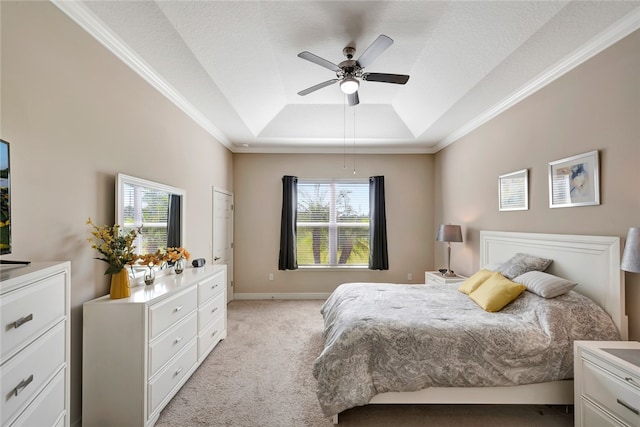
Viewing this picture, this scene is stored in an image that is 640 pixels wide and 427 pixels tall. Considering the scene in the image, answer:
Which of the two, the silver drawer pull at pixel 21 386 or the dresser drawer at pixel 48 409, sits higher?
the silver drawer pull at pixel 21 386

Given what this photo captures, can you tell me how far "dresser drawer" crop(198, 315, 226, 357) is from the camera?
2.77 m

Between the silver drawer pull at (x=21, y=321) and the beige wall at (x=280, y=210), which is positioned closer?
the silver drawer pull at (x=21, y=321)

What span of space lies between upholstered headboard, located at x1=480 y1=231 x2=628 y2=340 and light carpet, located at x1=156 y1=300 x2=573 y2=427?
0.86 m

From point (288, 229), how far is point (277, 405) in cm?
313

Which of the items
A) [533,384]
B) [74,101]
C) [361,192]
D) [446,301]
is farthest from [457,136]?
[74,101]

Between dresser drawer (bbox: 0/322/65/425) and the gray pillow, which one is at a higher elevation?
the gray pillow

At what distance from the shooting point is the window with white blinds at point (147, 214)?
91.9 inches

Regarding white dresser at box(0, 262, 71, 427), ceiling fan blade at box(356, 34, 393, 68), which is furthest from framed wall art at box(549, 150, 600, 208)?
white dresser at box(0, 262, 71, 427)

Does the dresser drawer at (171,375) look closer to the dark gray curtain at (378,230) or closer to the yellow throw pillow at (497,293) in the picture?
the yellow throw pillow at (497,293)

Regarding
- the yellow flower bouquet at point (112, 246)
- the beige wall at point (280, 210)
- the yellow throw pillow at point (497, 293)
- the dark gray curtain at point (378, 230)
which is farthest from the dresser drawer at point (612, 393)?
the beige wall at point (280, 210)

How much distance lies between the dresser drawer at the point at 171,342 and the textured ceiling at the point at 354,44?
2123 millimetres

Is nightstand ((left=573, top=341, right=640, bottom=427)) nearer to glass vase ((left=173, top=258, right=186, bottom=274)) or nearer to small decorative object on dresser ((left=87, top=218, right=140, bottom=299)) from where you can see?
small decorative object on dresser ((left=87, top=218, right=140, bottom=299))

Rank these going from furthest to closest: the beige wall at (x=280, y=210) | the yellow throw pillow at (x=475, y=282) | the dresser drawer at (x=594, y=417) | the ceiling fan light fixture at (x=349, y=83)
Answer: the beige wall at (x=280, y=210) < the yellow throw pillow at (x=475, y=282) < the ceiling fan light fixture at (x=349, y=83) < the dresser drawer at (x=594, y=417)

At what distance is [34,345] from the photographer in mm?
1167
